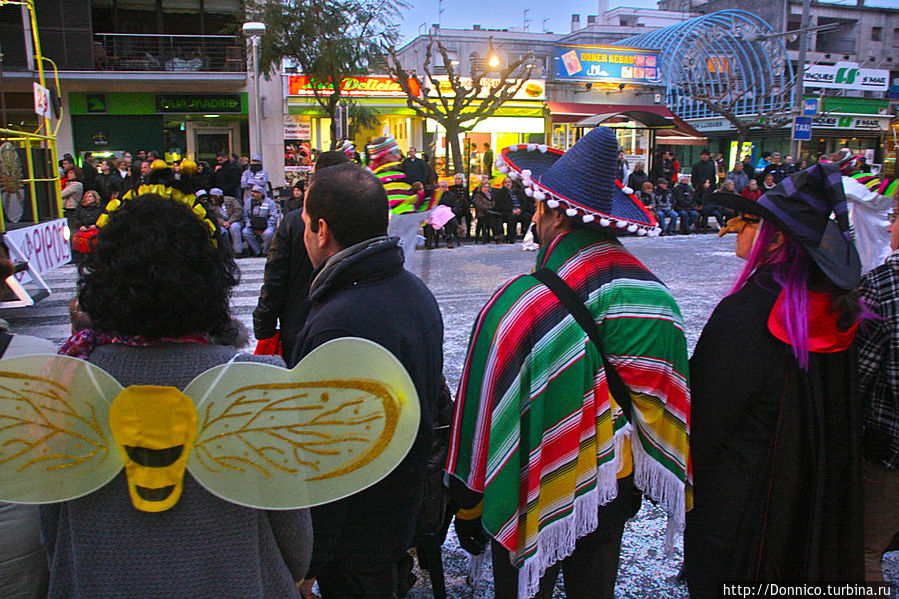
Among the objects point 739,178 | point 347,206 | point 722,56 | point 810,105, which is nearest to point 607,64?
point 722,56

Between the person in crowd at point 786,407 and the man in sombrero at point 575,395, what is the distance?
13 cm

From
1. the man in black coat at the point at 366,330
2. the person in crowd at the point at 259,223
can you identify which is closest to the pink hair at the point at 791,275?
the man in black coat at the point at 366,330

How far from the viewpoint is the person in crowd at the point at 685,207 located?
55.1 ft

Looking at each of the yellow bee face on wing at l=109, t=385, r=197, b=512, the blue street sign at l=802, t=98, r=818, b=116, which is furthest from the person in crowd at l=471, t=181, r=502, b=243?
the yellow bee face on wing at l=109, t=385, r=197, b=512

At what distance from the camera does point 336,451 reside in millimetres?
1397

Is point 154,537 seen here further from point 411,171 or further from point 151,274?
point 411,171

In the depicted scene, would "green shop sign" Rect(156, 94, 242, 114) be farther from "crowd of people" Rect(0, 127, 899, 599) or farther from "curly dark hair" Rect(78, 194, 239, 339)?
"curly dark hair" Rect(78, 194, 239, 339)

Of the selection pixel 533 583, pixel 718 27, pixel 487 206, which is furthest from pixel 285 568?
pixel 718 27

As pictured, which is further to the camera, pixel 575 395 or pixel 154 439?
pixel 575 395

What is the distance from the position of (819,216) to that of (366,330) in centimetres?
137

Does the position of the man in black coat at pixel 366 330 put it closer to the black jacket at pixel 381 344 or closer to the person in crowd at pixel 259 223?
the black jacket at pixel 381 344

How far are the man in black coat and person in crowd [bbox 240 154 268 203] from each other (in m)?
11.8

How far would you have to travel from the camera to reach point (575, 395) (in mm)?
1940

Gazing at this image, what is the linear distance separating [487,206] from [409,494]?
42.8ft
